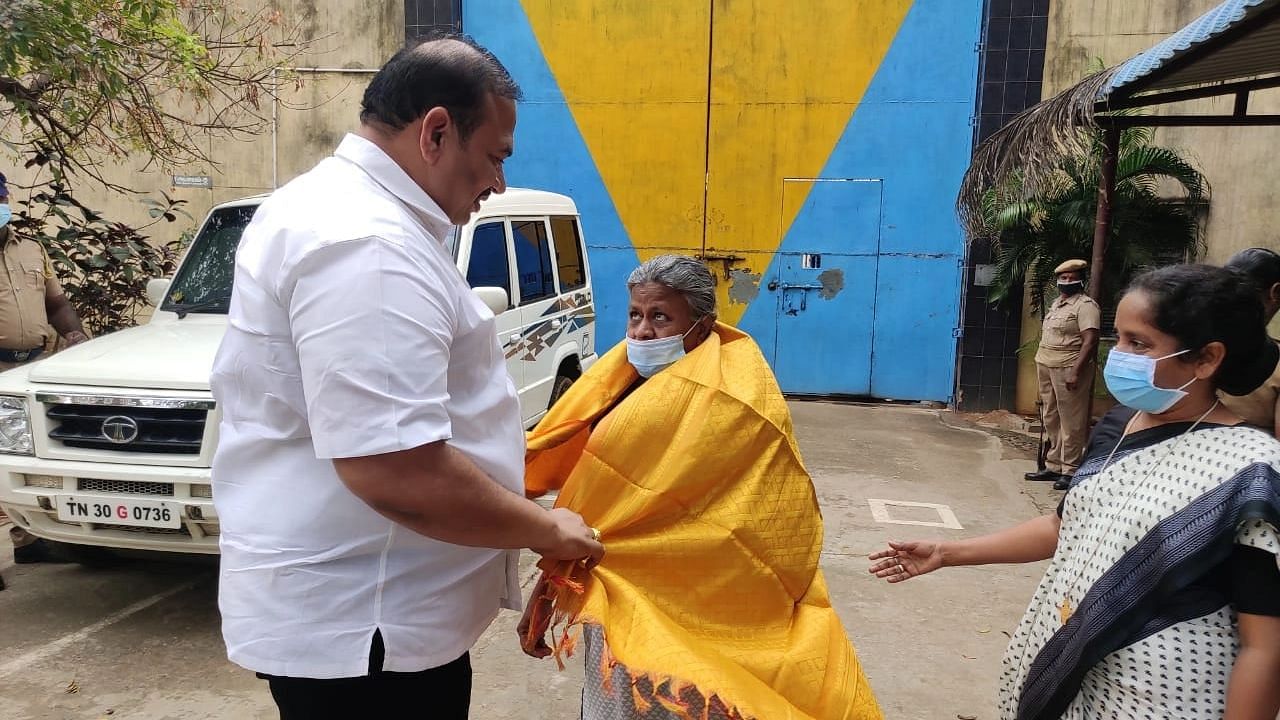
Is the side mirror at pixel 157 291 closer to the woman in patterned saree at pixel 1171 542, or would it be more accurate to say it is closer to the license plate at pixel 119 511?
the license plate at pixel 119 511

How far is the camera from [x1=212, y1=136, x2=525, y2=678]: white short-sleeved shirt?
3.94 ft

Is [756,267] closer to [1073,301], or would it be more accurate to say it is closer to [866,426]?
[866,426]

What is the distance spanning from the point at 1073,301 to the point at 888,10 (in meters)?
3.82

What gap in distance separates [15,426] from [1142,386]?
4249 millimetres

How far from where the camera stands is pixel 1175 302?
5.39 ft

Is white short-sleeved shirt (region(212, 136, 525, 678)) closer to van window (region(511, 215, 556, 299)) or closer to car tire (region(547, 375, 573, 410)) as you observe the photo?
van window (region(511, 215, 556, 299))

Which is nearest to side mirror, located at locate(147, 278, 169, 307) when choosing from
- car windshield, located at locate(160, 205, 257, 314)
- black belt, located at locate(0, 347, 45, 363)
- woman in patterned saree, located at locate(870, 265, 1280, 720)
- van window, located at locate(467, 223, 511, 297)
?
car windshield, located at locate(160, 205, 257, 314)

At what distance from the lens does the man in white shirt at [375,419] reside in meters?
1.21

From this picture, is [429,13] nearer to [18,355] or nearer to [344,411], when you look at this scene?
[18,355]

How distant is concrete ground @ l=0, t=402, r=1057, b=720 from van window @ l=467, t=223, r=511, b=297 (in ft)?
5.69

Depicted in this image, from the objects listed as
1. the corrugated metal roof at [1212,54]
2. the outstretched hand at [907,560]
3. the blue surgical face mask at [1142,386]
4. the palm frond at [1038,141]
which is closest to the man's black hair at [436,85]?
the blue surgical face mask at [1142,386]

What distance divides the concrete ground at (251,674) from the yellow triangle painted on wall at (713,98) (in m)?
4.46

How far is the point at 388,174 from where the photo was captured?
1.41 metres

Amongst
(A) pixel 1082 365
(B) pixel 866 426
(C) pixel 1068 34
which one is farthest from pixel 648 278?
(C) pixel 1068 34
